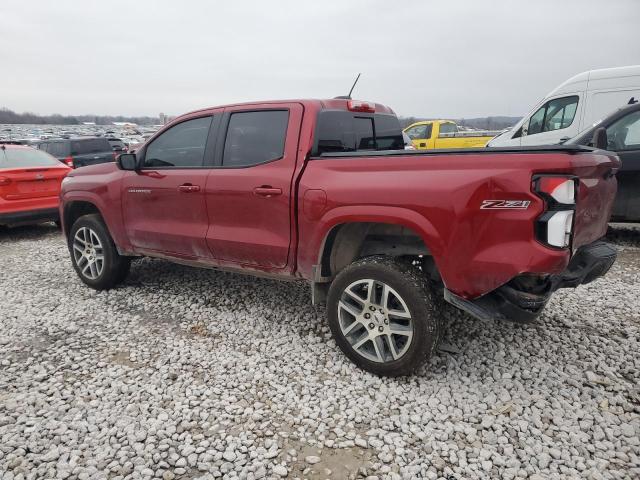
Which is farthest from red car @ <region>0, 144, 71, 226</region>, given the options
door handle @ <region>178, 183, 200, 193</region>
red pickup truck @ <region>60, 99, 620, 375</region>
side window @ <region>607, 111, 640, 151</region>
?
side window @ <region>607, 111, 640, 151</region>

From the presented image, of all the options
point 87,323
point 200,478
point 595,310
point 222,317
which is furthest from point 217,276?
point 595,310

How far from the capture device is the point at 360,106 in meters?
3.72

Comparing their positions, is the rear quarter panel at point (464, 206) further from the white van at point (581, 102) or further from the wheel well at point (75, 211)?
the white van at point (581, 102)

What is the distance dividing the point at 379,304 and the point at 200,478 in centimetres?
147

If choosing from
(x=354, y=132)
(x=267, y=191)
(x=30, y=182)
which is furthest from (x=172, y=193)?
(x=30, y=182)

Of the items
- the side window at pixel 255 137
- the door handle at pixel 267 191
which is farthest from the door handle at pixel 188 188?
the door handle at pixel 267 191

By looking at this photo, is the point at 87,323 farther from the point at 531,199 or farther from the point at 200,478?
the point at 531,199

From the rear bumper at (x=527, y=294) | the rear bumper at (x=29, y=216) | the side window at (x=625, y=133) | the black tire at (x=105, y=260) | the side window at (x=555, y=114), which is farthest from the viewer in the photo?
the side window at (x=555, y=114)

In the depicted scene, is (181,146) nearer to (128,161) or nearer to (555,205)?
(128,161)

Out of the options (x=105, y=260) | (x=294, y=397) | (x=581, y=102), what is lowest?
(x=294, y=397)

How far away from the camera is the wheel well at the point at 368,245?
120 inches

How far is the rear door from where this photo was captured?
3.32 m

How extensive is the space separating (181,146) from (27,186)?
4.73m

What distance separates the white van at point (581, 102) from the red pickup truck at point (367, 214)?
225 inches
